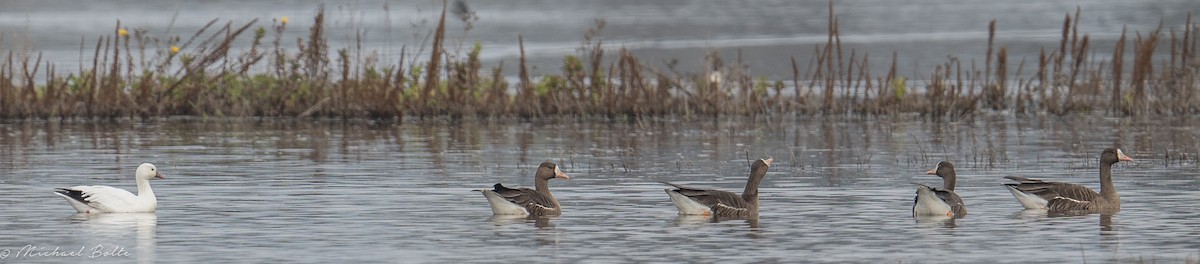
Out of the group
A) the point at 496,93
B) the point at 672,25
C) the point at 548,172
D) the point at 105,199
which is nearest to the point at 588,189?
the point at 548,172

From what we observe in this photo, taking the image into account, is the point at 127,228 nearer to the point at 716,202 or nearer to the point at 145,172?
the point at 145,172

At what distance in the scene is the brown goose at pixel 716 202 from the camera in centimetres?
1425

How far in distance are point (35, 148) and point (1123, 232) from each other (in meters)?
13.4

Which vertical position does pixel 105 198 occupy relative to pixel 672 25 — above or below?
below

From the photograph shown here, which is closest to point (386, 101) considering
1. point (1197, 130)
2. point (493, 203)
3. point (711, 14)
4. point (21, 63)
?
point (21, 63)

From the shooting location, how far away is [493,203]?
14234mm

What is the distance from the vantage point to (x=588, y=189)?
17.0 metres

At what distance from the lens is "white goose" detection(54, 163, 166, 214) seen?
14.3 m

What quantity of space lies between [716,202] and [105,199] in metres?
4.12

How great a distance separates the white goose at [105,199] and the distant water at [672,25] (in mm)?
26528

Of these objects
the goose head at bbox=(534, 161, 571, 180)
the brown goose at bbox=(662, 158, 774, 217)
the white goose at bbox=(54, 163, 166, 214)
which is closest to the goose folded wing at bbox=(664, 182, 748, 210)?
the brown goose at bbox=(662, 158, 774, 217)

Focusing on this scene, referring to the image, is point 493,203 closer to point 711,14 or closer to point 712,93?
point 712,93

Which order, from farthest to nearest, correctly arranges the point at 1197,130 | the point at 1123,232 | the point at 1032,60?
1. the point at 1032,60
2. the point at 1197,130
3. the point at 1123,232

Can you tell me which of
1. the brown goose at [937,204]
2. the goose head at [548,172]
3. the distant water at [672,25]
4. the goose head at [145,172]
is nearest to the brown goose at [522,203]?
the goose head at [548,172]
